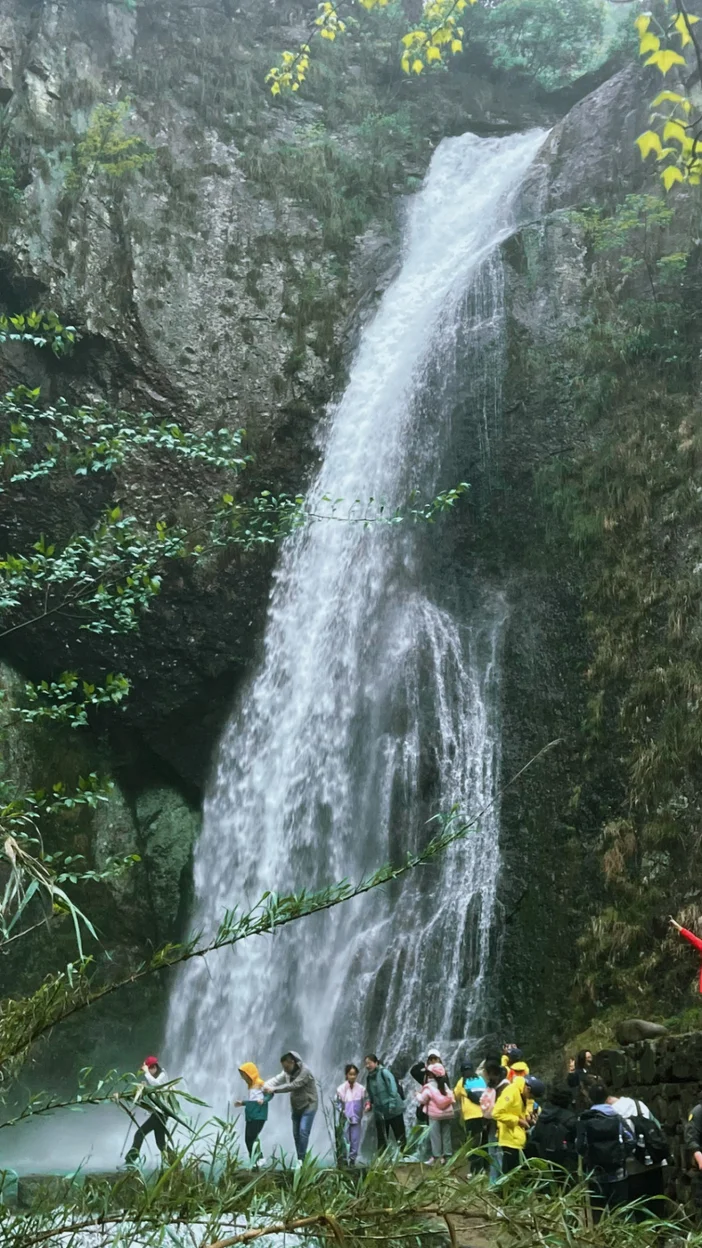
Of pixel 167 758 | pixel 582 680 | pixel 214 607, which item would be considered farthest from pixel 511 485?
pixel 167 758

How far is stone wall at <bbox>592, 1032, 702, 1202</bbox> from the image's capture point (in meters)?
6.94

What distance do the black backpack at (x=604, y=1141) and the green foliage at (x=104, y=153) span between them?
51.8 feet

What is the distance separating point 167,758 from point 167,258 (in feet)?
27.8

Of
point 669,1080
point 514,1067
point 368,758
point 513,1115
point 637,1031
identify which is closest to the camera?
point 513,1115

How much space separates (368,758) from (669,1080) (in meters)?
6.28

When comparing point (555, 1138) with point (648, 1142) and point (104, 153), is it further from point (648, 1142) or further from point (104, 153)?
point (104, 153)

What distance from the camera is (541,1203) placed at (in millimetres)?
1363

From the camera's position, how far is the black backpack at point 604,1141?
5.56m

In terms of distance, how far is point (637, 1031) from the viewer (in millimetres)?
8562

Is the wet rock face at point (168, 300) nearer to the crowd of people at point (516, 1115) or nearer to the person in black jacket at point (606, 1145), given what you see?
the crowd of people at point (516, 1115)

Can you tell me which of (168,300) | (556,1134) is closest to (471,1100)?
(556,1134)

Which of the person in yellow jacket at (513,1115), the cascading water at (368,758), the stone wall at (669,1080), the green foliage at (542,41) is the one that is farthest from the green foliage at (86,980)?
the green foliage at (542,41)

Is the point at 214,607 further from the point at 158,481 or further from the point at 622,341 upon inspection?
the point at 622,341

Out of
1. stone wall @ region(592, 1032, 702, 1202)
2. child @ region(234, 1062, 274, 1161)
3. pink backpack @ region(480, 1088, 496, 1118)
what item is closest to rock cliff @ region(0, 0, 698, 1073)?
stone wall @ region(592, 1032, 702, 1202)
